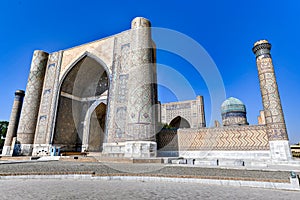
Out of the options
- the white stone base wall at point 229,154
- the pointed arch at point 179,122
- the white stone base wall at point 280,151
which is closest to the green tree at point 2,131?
the pointed arch at point 179,122

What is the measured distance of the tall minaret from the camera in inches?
279

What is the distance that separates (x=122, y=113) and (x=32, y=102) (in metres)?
7.09

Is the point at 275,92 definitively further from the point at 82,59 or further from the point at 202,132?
the point at 82,59

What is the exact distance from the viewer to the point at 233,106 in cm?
1481

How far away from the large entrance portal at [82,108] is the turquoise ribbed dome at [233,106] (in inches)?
384

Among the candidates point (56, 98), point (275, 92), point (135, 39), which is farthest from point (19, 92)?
point (275, 92)

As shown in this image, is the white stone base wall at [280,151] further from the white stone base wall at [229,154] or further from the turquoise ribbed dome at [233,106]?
the turquoise ribbed dome at [233,106]

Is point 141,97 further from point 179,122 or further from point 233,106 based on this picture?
point 179,122

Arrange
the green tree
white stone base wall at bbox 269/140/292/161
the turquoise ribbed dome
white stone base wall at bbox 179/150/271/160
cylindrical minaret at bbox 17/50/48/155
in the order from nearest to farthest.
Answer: white stone base wall at bbox 269/140/292/161 → white stone base wall at bbox 179/150/271/160 → cylindrical minaret at bbox 17/50/48/155 → the turquoise ribbed dome → the green tree

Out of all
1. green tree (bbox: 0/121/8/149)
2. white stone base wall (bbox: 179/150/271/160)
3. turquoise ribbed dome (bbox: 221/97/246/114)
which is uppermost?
turquoise ribbed dome (bbox: 221/97/246/114)

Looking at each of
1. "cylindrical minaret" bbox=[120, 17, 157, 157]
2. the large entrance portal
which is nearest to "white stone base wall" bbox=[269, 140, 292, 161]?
"cylindrical minaret" bbox=[120, 17, 157, 157]

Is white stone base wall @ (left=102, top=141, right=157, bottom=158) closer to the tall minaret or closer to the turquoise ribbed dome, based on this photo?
the tall minaret

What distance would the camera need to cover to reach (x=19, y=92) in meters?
15.0

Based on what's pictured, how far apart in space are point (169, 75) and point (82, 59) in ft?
20.8
